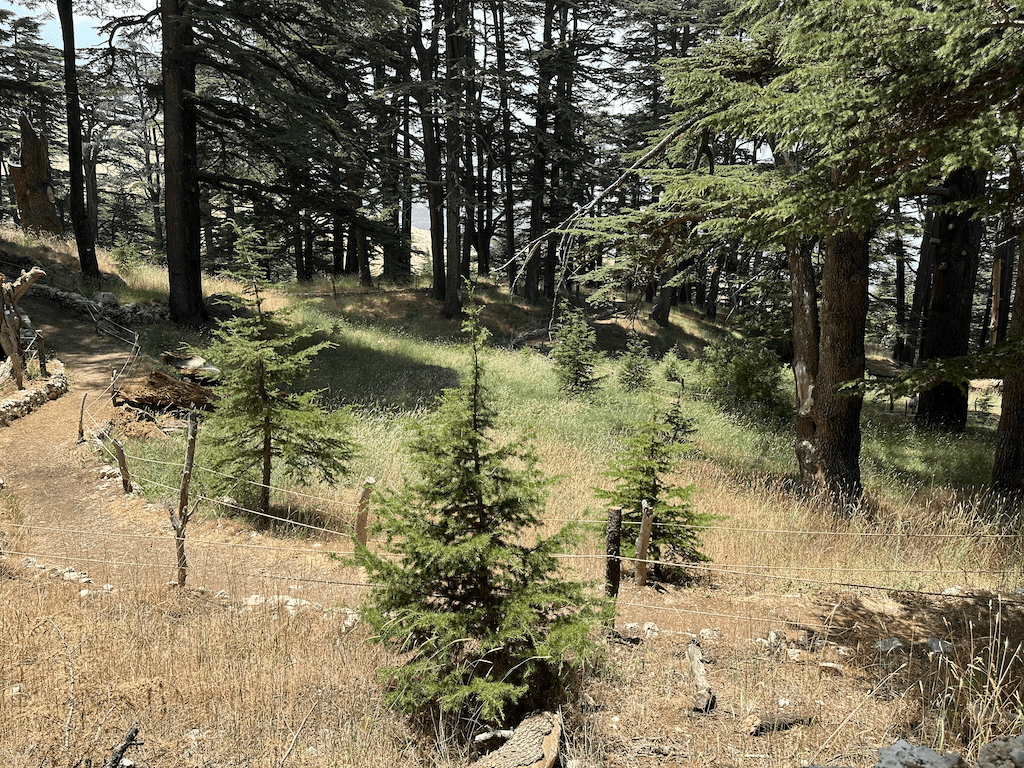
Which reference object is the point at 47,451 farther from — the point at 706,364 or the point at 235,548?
the point at 706,364

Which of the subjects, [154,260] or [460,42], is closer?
[460,42]

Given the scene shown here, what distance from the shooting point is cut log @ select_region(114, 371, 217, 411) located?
10.7m

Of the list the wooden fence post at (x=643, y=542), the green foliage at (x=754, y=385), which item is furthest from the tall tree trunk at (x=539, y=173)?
the wooden fence post at (x=643, y=542)

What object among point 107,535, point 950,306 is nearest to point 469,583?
point 107,535

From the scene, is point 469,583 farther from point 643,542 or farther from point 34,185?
point 34,185

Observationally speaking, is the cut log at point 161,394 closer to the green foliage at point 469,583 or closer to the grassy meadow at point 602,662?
the grassy meadow at point 602,662

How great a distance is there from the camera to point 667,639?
5004 mm

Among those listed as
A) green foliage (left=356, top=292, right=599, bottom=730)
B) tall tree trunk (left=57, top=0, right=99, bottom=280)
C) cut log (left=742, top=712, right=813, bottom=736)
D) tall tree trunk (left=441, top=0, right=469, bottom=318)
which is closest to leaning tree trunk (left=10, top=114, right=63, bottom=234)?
tall tree trunk (left=57, top=0, right=99, bottom=280)

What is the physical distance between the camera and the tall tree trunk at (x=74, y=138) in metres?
17.2

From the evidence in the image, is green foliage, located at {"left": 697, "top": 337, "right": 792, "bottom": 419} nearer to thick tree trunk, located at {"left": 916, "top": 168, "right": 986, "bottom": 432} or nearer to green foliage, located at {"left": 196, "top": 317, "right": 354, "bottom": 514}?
thick tree trunk, located at {"left": 916, "top": 168, "right": 986, "bottom": 432}

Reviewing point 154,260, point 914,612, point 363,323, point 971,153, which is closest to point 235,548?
point 914,612

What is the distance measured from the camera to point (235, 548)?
6926 mm

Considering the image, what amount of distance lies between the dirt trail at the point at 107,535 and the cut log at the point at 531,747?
9.07 ft

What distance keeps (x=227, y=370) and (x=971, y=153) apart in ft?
25.2
